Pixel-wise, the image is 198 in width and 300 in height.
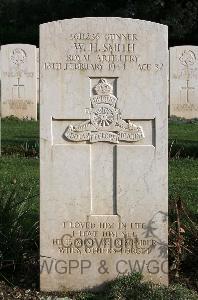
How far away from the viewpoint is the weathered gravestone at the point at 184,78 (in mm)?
17156

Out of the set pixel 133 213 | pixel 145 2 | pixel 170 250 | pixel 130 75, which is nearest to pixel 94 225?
pixel 133 213

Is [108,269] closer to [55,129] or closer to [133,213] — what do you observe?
[133,213]

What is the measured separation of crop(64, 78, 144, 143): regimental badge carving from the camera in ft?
15.6

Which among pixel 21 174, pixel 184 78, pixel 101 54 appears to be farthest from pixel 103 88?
pixel 184 78

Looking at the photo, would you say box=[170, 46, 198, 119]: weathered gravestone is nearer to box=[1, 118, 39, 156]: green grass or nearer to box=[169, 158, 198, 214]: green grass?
box=[1, 118, 39, 156]: green grass

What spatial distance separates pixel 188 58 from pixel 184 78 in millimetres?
504

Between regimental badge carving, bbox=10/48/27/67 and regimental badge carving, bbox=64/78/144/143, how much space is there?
1237 cm

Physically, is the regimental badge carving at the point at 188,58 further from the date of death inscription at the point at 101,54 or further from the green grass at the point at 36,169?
the date of death inscription at the point at 101,54

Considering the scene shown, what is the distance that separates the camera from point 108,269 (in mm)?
4852

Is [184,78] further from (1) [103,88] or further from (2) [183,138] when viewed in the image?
(1) [103,88]

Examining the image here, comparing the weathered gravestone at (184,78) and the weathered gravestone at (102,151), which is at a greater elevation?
the weathered gravestone at (184,78)

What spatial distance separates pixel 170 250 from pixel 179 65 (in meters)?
12.5

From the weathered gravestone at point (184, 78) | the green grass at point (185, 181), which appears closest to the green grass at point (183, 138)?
the green grass at point (185, 181)

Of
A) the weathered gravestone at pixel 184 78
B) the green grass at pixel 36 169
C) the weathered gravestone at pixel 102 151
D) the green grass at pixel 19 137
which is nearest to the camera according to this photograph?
the weathered gravestone at pixel 102 151
